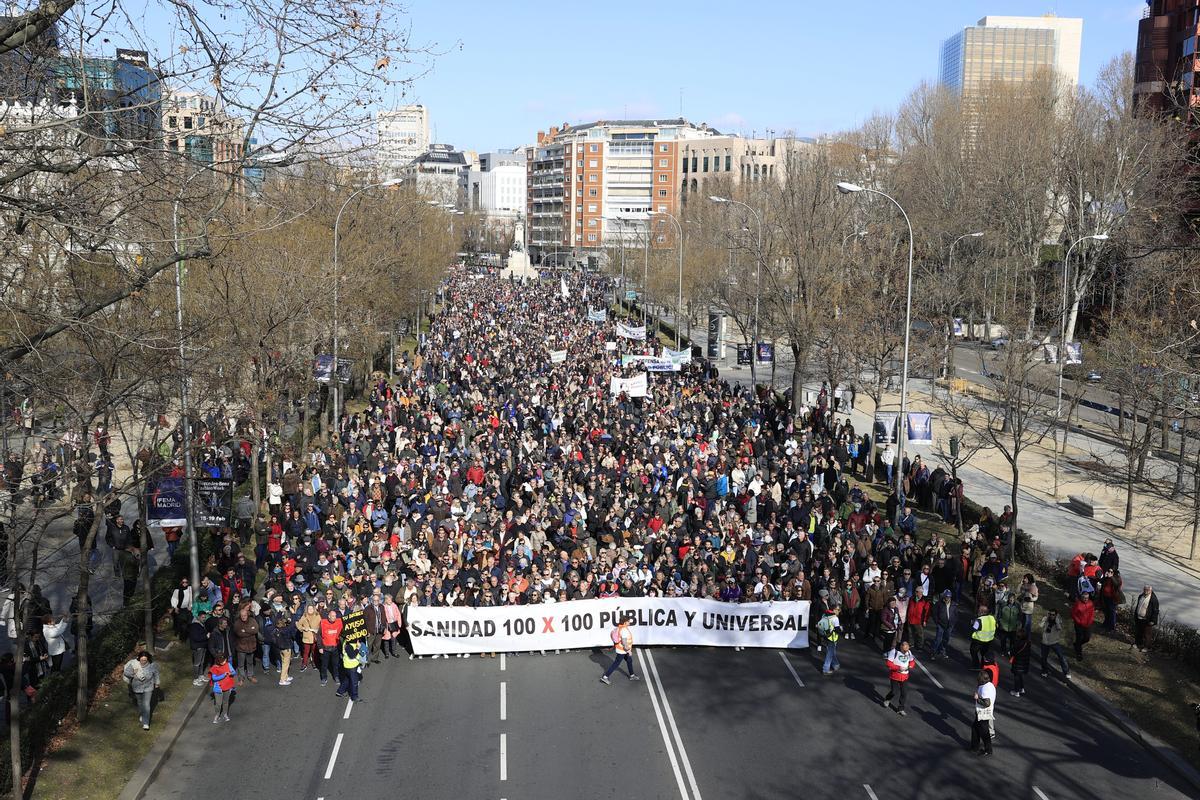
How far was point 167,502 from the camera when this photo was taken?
733 inches

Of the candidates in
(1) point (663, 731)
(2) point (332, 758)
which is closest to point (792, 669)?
(1) point (663, 731)

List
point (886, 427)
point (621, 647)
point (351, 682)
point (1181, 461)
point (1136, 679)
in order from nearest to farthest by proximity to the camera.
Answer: point (351, 682)
point (621, 647)
point (1136, 679)
point (1181, 461)
point (886, 427)

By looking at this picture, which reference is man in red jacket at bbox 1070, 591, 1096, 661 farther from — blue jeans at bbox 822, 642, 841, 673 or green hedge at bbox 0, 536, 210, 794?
green hedge at bbox 0, 536, 210, 794

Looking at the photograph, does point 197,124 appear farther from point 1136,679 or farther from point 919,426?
point 919,426

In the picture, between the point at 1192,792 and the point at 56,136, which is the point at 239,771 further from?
the point at 1192,792

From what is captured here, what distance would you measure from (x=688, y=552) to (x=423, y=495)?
656 centimetres

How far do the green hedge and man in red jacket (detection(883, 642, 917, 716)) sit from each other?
10.8 meters

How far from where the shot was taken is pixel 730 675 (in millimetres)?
18109

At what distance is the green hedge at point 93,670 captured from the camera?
14062mm

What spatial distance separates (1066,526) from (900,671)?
14895mm

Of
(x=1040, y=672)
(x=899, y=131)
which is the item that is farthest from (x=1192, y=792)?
(x=899, y=131)

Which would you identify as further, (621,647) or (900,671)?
(621,647)

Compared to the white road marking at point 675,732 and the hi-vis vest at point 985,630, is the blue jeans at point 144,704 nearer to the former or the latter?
the white road marking at point 675,732

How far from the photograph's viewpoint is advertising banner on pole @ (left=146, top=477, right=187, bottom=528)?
60.8ft
